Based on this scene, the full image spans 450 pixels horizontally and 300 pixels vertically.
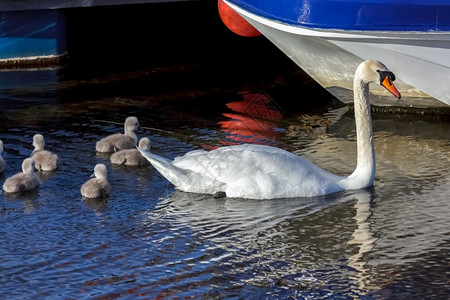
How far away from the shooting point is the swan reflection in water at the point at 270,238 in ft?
21.9

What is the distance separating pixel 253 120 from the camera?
11289mm

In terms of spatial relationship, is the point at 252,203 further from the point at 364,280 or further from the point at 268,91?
the point at 268,91

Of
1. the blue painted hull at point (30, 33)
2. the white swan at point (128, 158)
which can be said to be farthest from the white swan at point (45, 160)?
the blue painted hull at point (30, 33)

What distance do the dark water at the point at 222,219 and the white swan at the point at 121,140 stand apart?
0.43 feet

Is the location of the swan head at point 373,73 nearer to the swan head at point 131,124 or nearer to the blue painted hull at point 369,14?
the blue painted hull at point 369,14

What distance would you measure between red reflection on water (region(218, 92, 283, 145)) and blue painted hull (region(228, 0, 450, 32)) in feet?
4.32

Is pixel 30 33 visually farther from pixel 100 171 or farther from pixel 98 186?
pixel 98 186

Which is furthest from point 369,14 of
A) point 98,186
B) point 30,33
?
point 30,33

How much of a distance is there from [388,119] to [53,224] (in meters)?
4.98

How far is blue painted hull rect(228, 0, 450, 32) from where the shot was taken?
32.2ft

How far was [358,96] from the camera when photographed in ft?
29.0

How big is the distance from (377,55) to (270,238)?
3.65 meters

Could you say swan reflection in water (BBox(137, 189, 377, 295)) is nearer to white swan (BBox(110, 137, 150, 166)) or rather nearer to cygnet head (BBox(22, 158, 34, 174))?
white swan (BBox(110, 137, 150, 166))

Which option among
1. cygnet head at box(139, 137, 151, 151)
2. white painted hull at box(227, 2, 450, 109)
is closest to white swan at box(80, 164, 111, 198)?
cygnet head at box(139, 137, 151, 151)
